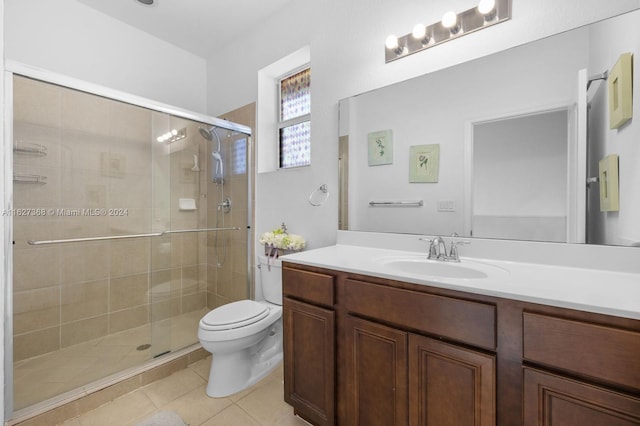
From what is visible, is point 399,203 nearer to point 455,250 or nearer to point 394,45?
point 455,250

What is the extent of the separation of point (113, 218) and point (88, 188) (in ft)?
0.83

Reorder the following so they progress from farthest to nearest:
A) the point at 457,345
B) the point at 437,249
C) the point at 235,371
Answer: the point at 235,371 → the point at 437,249 → the point at 457,345

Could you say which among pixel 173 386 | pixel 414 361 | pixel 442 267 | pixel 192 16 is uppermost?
pixel 192 16

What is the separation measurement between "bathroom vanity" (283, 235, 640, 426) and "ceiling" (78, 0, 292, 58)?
6.86 ft

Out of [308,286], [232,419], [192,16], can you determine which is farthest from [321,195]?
[192,16]

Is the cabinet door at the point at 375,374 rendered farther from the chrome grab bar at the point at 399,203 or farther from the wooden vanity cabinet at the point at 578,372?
the chrome grab bar at the point at 399,203

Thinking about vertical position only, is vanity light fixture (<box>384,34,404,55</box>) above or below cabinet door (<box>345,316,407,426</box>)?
above

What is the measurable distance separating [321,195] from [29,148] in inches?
67.4

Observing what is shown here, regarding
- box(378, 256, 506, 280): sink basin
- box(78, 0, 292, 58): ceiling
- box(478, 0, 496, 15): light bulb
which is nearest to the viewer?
box(378, 256, 506, 280): sink basin

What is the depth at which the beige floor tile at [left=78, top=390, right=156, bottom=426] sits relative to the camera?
1.44 metres

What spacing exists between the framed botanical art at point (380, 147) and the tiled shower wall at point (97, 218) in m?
1.46

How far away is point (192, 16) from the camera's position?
222 centimetres

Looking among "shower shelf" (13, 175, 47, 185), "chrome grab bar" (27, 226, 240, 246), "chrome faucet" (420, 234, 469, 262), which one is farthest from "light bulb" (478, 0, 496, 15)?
"shower shelf" (13, 175, 47, 185)

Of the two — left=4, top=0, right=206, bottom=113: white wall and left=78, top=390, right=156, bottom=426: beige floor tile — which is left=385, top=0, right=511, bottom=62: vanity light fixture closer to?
left=4, top=0, right=206, bottom=113: white wall
